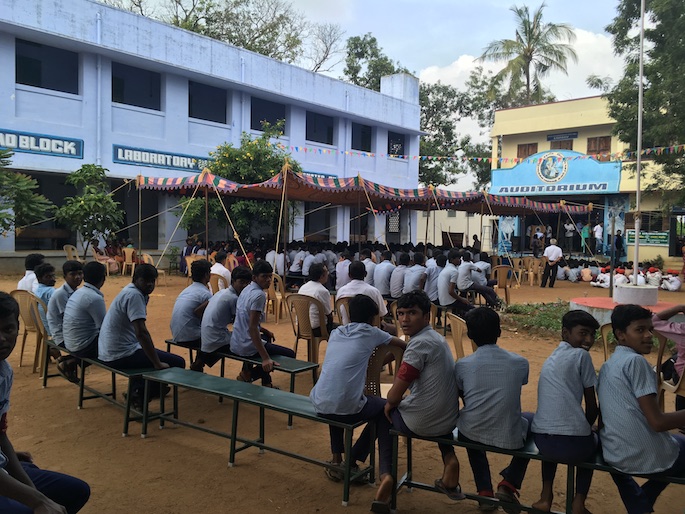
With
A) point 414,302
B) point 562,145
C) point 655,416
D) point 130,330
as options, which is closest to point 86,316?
point 130,330

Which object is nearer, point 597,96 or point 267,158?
point 267,158

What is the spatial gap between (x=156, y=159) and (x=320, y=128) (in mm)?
7523

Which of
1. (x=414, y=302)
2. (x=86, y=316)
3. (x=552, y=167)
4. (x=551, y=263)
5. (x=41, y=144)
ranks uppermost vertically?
(x=552, y=167)

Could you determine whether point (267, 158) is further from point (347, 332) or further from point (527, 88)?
point (527, 88)

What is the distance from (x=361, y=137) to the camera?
2242 centimetres

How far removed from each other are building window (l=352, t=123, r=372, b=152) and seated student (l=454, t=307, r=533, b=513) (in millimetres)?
19705

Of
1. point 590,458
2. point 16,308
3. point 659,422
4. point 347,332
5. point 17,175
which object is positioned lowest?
point 590,458

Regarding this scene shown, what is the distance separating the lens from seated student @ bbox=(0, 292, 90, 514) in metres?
1.78

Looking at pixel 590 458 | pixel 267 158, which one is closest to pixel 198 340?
pixel 590 458

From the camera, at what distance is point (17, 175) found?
11.7 meters

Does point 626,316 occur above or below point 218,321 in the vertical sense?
above

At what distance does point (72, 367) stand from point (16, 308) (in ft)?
10.4

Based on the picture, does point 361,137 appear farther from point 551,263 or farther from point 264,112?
point 551,263

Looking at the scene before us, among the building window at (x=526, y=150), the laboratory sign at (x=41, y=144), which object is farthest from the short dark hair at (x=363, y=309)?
the building window at (x=526, y=150)
